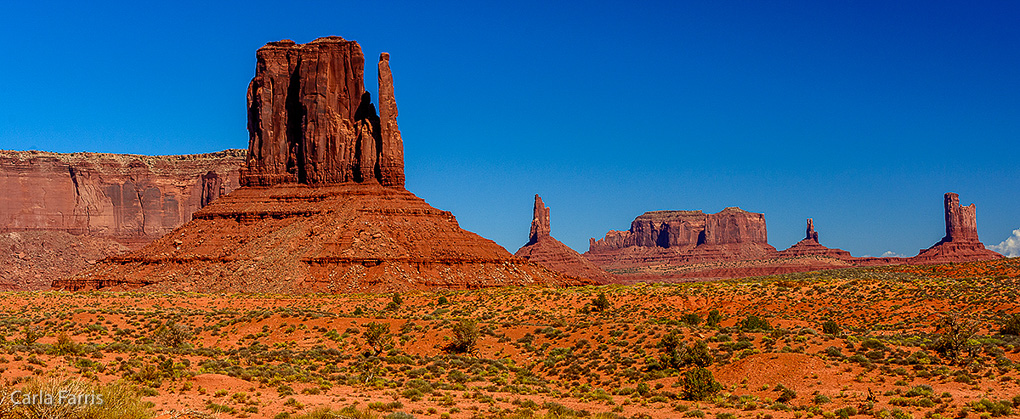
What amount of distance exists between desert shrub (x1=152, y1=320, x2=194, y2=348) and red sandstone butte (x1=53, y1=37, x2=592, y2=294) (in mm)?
26203

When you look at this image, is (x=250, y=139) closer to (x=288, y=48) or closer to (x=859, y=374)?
(x=288, y=48)

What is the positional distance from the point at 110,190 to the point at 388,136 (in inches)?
A: 3198

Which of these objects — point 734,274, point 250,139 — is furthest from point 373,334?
point 734,274

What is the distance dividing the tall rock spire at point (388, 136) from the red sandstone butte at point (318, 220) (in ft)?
0.35

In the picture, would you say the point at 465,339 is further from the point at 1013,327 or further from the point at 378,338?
the point at 1013,327

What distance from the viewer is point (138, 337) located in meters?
38.9

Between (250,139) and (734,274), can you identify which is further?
(734,274)

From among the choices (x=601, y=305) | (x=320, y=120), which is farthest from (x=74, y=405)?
(x=320, y=120)

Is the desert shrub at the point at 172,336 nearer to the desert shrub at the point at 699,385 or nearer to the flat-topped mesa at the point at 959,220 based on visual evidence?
the desert shrub at the point at 699,385

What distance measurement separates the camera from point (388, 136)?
86.2 meters

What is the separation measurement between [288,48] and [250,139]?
1001cm

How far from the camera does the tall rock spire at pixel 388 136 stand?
280 feet

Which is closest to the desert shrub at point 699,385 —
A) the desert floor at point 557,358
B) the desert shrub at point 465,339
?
the desert floor at point 557,358

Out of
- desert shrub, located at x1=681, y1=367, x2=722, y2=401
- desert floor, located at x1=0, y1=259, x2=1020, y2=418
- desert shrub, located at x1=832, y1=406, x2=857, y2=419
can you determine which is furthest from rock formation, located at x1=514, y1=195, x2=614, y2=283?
desert shrub, located at x1=832, y1=406, x2=857, y2=419
